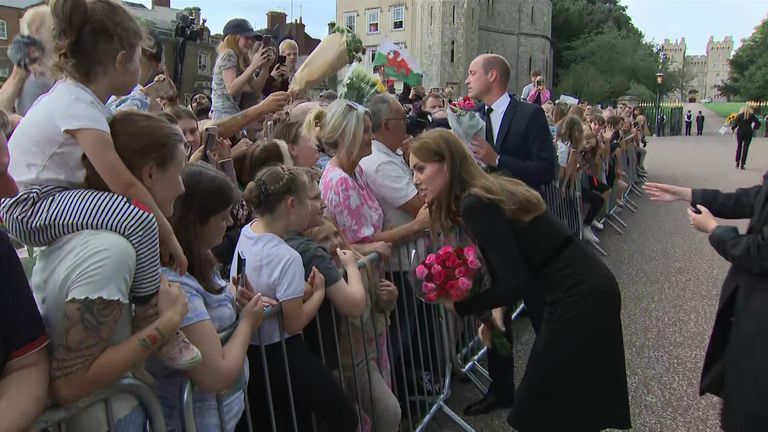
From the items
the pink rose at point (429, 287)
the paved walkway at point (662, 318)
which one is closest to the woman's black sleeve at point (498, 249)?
the pink rose at point (429, 287)

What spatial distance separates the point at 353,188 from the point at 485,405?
1752 millimetres

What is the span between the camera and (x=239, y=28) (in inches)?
206

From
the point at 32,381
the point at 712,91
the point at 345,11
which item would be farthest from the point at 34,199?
the point at 712,91

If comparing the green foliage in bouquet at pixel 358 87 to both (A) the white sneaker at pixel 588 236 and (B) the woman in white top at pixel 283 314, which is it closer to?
(B) the woman in white top at pixel 283 314

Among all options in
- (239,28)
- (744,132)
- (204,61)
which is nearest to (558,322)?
(239,28)

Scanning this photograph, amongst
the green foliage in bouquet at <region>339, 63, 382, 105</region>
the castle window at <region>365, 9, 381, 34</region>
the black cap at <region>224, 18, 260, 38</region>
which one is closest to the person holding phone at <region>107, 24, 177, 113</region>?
the black cap at <region>224, 18, 260, 38</region>

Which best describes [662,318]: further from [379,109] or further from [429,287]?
[429,287]

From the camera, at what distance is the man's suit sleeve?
4781 millimetres

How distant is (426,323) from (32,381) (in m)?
2.81

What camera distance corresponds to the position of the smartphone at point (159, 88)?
14.7 ft

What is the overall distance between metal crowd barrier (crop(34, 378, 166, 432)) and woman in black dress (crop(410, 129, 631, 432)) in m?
1.52

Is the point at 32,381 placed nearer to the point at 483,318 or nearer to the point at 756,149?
the point at 483,318

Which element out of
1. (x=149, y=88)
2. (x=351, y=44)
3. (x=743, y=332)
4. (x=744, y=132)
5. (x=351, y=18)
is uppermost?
(x=351, y=18)

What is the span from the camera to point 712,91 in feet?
432
